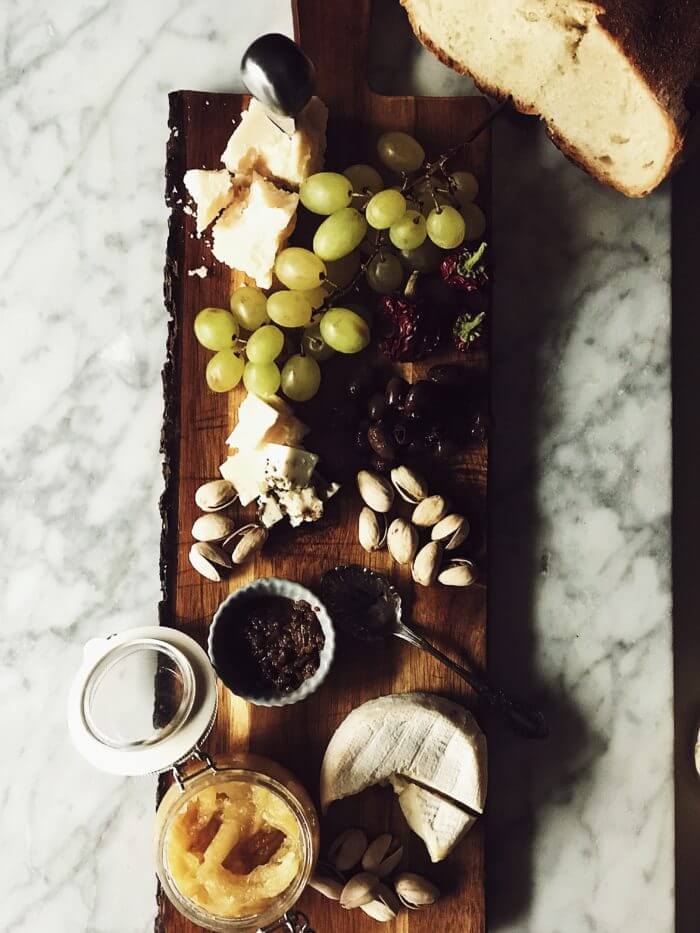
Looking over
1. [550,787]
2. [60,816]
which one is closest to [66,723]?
[60,816]

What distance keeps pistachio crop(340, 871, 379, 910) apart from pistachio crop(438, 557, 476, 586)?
32 cm

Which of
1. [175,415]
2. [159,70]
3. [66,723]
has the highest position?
[159,70]

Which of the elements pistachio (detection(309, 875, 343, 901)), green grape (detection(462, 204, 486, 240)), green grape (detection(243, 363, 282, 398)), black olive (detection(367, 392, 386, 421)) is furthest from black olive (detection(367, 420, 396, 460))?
pistachio (detection(309, 875, 343, 901))

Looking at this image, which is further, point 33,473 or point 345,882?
point 33,473

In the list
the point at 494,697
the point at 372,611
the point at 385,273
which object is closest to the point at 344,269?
the point at 385,273

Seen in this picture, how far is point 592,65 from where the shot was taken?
0.93 m

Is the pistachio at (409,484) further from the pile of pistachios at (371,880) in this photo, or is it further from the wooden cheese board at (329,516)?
the pile of pistachios at (371,880)

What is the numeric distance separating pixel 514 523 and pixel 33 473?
22.8 inches

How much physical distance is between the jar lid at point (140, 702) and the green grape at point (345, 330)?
0.35 m

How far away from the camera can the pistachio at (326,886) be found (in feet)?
3.12

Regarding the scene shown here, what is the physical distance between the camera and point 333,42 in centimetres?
103

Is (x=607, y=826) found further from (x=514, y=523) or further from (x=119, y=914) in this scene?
(x=119, y=914)

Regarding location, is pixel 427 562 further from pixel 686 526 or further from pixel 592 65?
pixel 592 65

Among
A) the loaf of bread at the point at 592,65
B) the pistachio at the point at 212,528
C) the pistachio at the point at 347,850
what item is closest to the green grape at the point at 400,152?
the loaf of bread at the point at 592,65
